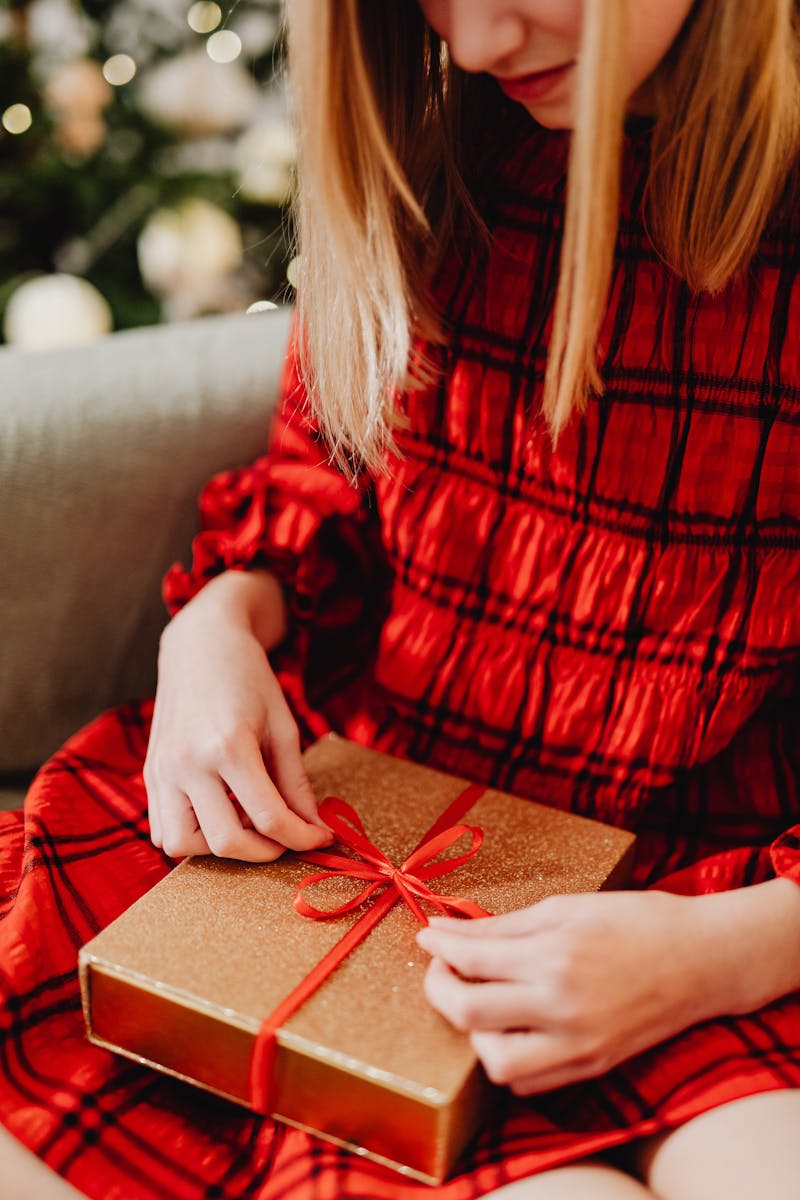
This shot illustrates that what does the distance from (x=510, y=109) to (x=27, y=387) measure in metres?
0.41

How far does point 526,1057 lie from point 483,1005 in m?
0.03

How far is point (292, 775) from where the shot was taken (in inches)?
24.8

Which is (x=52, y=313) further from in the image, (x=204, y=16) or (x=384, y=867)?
(x=384, y=867)

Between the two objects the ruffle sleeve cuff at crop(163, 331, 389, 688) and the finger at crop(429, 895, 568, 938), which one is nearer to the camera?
the finger at crop(429, 895, 568, 938)

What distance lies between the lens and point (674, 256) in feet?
2.01

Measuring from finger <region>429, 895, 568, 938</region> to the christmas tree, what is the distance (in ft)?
2.98

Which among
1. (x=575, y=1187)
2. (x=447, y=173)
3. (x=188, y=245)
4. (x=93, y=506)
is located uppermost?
(x=447, y=173)

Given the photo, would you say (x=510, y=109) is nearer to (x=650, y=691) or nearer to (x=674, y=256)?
(x=674, y=256)

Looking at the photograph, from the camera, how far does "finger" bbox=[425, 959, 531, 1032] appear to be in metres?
0.49

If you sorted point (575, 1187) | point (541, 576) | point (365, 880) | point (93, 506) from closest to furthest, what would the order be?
point (575, 1187), point (365, 880), point (541, 576), point (93, 506)

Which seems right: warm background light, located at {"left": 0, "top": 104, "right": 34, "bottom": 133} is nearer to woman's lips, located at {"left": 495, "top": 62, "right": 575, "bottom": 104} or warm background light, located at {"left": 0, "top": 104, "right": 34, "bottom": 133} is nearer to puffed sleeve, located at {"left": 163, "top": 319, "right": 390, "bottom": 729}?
puffed sleeve, located at {"left": 163, "top": 319, "right": 390, "bottom": 729}

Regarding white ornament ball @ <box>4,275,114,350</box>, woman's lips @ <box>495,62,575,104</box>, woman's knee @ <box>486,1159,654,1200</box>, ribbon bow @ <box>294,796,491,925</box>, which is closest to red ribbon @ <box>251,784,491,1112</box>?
ribbon bow @ <box>294,796,491,925</box>

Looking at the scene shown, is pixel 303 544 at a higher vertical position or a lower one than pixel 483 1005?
higher

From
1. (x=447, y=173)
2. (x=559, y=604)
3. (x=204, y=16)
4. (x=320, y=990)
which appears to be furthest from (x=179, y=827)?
(x=204, y=16)
